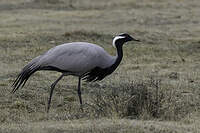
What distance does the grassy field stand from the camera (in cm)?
798

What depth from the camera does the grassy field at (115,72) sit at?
7.98m

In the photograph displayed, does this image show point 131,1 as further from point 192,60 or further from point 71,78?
point 71,78

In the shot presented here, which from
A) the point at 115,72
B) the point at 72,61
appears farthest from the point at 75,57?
the point at 115,72

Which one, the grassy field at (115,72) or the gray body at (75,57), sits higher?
the gray body at (75,57)

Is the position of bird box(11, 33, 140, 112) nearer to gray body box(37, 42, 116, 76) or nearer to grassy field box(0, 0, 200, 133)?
gray body box(37, 42, 116, 76)

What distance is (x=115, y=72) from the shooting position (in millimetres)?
12672

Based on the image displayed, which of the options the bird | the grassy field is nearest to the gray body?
the bird

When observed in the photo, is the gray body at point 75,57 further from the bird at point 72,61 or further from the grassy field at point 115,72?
the grassy field at point 115,72

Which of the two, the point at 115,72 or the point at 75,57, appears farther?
the point at 115,72

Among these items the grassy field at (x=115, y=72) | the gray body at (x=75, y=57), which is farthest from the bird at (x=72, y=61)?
the grassy field at (x=115, y=72)

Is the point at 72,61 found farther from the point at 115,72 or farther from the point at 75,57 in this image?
the point at 115,72

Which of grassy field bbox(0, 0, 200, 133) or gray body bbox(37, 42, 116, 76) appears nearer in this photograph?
grassy field bbox(0, 0, 200, 133)

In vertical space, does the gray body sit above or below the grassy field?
above

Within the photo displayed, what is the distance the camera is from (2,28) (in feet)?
60.5
